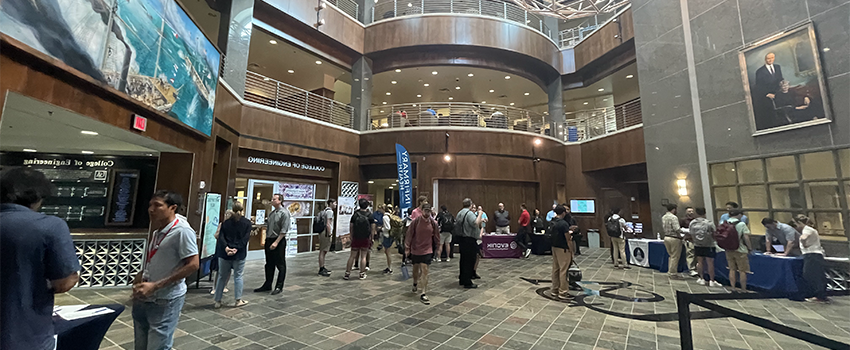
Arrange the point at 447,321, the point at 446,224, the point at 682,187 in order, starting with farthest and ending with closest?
1. the point at 682,187
2. the point at 446,224
3. the point at 447,321

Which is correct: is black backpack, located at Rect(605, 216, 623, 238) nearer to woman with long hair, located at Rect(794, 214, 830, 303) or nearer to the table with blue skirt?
the table with blue skirt

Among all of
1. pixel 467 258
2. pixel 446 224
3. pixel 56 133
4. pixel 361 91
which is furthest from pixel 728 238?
pixel 361 91

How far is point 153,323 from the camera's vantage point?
7.39 ft

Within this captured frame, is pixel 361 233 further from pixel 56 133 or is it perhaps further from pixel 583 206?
pixel 583 206

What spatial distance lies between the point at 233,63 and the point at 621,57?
13.6 m

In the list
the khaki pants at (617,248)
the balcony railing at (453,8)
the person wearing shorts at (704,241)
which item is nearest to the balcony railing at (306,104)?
the balcony railing at (453,8)

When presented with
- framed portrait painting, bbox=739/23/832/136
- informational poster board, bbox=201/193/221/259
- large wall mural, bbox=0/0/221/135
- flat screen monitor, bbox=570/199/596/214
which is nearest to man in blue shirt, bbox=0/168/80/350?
large wall mural, bbox=0/0/221/135

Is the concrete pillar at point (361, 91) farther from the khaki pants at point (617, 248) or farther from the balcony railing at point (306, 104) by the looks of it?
the khaki pants at point (617, 248)

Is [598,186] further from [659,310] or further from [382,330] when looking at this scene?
[382,330]

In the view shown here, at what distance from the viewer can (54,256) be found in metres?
1.67

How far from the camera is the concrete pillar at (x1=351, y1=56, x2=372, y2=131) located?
1278 centimetres

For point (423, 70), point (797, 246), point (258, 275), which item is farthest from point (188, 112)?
point (797, 246)

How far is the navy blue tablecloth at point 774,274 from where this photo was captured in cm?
545

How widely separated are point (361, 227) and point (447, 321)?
2887 mm
